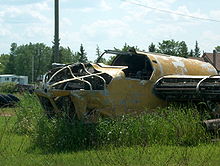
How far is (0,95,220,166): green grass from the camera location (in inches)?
396

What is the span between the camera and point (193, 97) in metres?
12.8

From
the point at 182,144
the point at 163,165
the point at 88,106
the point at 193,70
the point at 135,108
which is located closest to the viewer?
the point at 163,165

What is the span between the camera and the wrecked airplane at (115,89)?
12.1 metres

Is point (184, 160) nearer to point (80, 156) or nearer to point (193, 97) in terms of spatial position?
point (80, 156)

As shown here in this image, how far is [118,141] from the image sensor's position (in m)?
11.4

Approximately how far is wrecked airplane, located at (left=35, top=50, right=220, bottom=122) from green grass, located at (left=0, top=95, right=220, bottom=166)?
1.81 feet

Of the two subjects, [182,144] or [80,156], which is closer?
[80,156]

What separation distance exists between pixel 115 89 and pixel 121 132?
1427 mm

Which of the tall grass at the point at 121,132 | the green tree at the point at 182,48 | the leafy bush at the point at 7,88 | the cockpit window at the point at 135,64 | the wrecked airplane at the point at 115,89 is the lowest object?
the leafy bush at the point at 7,88

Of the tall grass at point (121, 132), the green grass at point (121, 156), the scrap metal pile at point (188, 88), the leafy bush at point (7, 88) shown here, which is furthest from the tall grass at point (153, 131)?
the leafy bush at point (7, 88)

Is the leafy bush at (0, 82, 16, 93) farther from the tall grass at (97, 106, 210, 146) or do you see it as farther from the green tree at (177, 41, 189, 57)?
the tall grass at (97, 106, 210, 146)

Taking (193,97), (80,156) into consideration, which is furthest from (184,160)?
(193,97)

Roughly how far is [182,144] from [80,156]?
2557 mm

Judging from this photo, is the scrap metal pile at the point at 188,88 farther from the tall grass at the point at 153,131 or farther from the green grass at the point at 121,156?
the green grass at the point at 121,156
